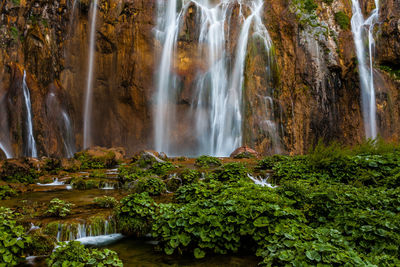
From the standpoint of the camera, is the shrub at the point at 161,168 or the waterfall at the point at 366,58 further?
the waterfall at the point at 366,58

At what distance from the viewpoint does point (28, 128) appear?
15898 mm

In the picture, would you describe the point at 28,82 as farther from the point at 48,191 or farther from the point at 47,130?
the point at 48,191

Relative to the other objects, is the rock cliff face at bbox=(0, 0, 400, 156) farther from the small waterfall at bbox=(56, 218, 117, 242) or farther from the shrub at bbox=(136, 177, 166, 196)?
the small waterfall at bbox=(56, 218, 117, 242)

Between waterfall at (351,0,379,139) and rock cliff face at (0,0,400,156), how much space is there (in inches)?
15.9

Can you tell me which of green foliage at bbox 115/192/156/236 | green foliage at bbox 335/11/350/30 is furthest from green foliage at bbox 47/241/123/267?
green foliage at bbox 335/11/350/30

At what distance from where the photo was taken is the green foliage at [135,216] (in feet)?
16.8

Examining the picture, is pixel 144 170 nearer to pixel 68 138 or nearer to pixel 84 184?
pixel 84 184

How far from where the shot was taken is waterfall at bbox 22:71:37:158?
50.8 feet

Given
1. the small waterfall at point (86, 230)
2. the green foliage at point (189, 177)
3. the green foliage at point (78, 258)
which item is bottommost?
the small waterfall at point (86, 230)

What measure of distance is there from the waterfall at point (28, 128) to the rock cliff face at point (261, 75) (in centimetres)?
251

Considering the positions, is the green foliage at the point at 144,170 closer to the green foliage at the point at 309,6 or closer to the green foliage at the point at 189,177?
the green foliage at the point at 189,177

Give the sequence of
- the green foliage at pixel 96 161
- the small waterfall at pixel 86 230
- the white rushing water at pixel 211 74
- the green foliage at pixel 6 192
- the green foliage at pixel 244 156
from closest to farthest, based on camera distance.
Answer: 1. the small waterfall at pixel 86 230
2. the green foliage at pixel 6 192
3. the green foliage at pixel 96 161
4. the green foliage at pixel 244 156
5. the white rushing water at pixel 211 74

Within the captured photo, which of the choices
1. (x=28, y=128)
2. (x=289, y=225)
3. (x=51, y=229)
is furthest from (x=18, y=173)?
(x=289, y=225)

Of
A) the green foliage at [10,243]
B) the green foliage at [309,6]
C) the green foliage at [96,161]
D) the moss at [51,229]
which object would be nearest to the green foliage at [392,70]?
the green foliage at [309,6]
